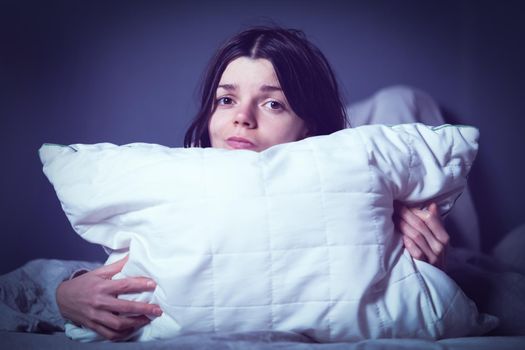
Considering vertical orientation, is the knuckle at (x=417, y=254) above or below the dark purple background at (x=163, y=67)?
below

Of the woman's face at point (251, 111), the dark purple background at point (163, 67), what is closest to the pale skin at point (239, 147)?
the woman's face at point (251, 111)

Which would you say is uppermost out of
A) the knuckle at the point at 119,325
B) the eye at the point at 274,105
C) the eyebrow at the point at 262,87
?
the eyebrow at the point at 262,87

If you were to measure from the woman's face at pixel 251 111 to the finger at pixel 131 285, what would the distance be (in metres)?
0.32

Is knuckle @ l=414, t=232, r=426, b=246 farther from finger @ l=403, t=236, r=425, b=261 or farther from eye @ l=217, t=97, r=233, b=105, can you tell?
eye @ l=217, t=97, r=233, b=105

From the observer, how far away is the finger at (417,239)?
65 cm

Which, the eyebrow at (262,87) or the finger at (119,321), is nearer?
the finger at (119,321)

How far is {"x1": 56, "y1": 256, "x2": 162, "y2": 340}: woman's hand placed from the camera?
60cm

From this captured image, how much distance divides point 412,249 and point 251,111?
384 mm

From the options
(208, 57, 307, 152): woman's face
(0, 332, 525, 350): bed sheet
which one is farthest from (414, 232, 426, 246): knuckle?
(208, 57, 307, 152): woman's face

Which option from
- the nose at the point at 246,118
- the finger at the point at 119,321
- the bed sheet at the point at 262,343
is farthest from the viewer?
the nose at the point at 246,118

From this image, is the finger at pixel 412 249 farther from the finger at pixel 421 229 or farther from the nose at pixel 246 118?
the nose at pixel 246 118

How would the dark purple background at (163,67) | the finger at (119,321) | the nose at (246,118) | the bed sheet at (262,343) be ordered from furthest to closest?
the dark purple background at (163,67) → the nose at (246,118) → the finger at (119,321) → the bed sheet at (262,343)

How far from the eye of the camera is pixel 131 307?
61cm

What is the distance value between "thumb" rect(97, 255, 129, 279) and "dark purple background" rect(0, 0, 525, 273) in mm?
446
